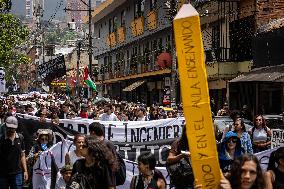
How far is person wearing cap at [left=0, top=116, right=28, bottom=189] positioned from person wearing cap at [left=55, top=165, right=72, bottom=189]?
2.15 feet

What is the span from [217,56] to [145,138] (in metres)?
16.3

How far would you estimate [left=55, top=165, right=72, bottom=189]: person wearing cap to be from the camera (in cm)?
798

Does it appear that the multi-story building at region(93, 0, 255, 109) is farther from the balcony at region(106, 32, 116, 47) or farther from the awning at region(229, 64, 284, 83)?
the awning at region(229, 64, 284, 83)

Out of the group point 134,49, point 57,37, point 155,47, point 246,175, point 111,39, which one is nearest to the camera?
point 246,175

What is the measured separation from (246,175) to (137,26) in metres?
38.2

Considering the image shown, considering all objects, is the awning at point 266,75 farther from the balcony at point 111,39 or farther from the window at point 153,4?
the balcony at point 111,39

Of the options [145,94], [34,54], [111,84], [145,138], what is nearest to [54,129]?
[145,138]

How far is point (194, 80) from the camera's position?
457cm

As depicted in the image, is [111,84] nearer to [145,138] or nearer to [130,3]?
[130,3]

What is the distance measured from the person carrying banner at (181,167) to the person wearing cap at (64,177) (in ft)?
4.40

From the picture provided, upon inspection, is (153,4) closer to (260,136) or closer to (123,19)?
(123,19)

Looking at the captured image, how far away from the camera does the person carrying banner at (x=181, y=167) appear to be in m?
7.05

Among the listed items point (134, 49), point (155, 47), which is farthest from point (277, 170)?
point (134, 49)

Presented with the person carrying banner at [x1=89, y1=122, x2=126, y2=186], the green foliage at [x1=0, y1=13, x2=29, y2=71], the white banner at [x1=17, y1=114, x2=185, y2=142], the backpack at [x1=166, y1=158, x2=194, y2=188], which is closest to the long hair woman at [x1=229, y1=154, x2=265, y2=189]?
the person carrying banner at [x1=89, y1=122, x2=126, y2=186]
